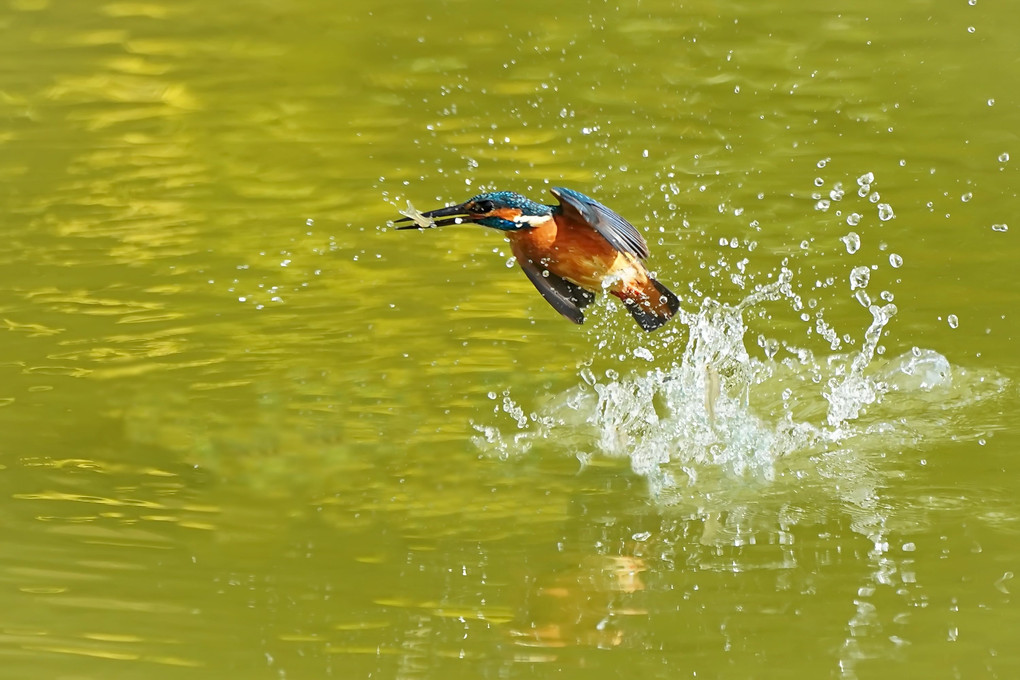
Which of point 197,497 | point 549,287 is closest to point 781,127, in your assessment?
point 549,287

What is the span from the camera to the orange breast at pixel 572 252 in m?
3.26

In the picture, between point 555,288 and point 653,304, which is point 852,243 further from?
point 555,288

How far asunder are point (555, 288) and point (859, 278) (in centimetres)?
142

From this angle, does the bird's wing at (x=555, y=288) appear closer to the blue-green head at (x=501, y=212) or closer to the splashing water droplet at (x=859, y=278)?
the blue-green head at (x=501, y=212)

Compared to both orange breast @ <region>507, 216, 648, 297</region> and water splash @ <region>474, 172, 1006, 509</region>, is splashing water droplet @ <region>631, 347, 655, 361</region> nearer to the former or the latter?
water splash @ <region>474, 172, 1006, 509</region>

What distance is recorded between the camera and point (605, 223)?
3096 mm

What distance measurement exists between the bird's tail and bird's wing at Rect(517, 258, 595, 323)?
14 cm

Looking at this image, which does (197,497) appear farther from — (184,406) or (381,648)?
(381,648)

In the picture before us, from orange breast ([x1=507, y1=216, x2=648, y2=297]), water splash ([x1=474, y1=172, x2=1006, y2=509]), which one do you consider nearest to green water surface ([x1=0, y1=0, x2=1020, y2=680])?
water splash ([x1=474, y1=172, x2=1006, y2=509])

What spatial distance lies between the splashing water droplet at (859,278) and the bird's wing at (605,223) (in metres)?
1.43

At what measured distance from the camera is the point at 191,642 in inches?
101

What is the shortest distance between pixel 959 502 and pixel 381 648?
133 centimetres

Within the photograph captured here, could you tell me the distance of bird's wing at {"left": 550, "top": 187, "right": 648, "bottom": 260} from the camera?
121 inches

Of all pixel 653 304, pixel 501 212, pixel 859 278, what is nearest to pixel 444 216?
pixel 501 212
